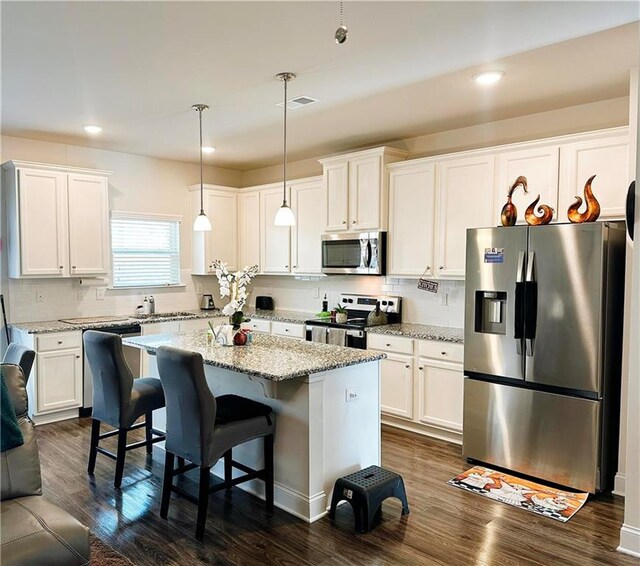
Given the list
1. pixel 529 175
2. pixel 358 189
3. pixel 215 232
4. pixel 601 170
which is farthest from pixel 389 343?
pixel 215 232

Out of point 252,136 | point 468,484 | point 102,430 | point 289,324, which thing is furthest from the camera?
point 289,324

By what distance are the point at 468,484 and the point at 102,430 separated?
318 centimetres

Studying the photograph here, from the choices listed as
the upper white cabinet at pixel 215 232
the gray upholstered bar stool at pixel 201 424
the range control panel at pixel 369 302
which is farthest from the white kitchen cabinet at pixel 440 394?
the upper white cabinet at pixel 215 232

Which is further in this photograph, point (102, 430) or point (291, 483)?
point (102, 430)

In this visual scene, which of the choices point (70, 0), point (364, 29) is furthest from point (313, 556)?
point (70, 0)

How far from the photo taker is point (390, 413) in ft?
15.3

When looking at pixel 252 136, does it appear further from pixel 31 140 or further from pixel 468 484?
pixel 468 484

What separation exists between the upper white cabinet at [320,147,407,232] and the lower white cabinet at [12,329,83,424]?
110 inches

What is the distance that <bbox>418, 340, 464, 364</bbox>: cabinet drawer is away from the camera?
164 inches

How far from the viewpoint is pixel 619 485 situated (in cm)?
333

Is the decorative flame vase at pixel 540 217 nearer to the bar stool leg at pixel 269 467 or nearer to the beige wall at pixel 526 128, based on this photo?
the beige wall at pixel 526 128

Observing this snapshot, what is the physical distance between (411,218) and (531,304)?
164cm

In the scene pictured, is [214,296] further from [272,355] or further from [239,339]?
[272,355]

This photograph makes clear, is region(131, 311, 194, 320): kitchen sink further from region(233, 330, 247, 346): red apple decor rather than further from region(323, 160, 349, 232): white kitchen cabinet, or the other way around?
region(233, 330, 247, 346): red apple decor
